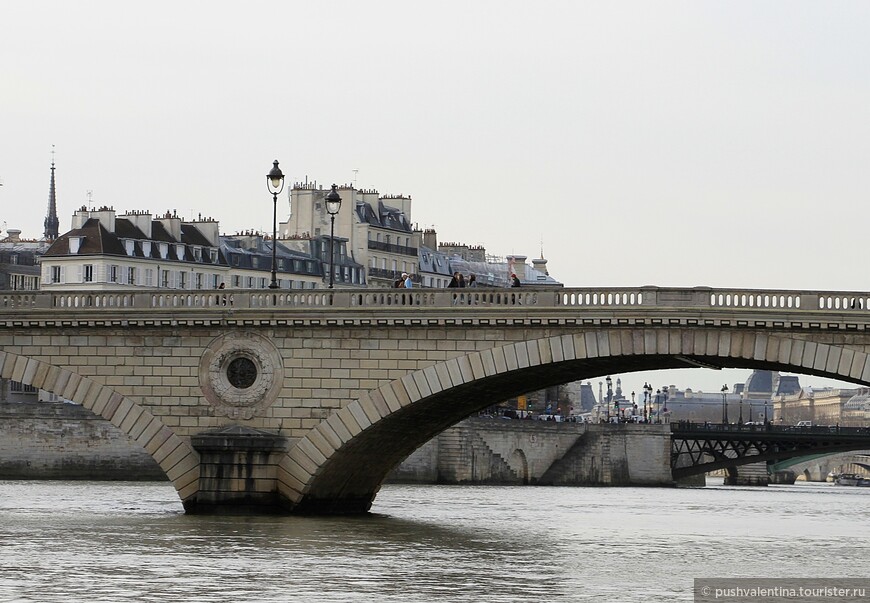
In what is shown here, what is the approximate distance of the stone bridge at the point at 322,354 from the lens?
155 feet

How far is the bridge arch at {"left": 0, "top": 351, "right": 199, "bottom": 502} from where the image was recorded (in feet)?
164

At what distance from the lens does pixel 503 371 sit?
48.3 meters

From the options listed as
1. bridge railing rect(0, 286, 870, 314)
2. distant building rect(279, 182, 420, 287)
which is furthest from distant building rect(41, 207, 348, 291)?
bridge railing rect(0, 286, 870, 314)

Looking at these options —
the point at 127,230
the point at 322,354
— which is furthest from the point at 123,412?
the point at 127,230

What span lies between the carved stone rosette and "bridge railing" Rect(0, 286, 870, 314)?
1.03 metres

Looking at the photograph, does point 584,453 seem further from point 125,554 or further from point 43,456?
point 125,554

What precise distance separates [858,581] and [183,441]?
67.1 ft

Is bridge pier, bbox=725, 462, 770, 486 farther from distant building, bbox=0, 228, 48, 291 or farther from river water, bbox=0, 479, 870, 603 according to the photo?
river water, bbox=0, 479, 870, 603

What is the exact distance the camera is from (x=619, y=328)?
4766cm

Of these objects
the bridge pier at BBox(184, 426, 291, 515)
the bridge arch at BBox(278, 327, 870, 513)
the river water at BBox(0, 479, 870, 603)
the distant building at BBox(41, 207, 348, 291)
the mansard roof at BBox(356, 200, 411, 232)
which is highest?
the mansard roof at BBox(356, 200, 411, 232)

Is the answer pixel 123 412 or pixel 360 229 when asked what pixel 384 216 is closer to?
pixel 360 229

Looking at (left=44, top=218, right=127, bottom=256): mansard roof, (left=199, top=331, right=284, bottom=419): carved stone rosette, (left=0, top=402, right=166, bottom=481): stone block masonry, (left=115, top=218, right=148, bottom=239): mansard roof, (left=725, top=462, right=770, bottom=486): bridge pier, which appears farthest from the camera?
(left=725, top=462, right=770, bottom=486): bridge pier

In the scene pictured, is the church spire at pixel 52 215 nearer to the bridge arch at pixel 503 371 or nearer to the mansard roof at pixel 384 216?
the mansard roof at pixel 384 216

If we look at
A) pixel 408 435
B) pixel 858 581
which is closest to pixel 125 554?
pixel 858 581
